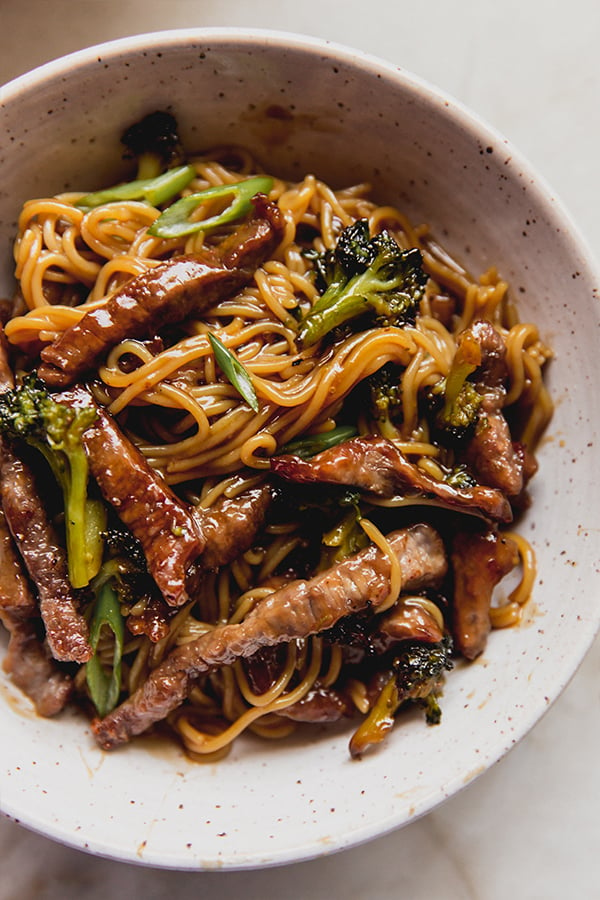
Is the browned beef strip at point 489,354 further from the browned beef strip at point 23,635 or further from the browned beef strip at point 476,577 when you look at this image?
the browned beef strip at point 23,635

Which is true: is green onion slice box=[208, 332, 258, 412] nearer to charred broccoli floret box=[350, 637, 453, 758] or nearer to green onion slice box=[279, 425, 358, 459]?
green onion slice box=[279, 425, 358, 459]

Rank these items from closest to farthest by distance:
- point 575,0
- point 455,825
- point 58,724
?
point 58,724
point 455,825
point 575,0

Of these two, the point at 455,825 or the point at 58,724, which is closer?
the point at 58,724

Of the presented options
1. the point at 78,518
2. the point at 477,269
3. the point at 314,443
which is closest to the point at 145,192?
the point at 314,443

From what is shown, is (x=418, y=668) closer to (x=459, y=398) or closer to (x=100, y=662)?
(x=459, y=398)

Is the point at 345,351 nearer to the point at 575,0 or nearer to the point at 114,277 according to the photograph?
the point at 114,277

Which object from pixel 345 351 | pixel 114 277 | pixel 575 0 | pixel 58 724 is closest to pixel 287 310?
pixel 345 351
